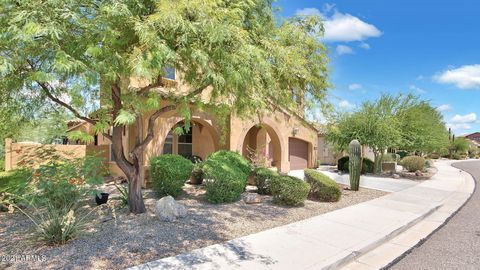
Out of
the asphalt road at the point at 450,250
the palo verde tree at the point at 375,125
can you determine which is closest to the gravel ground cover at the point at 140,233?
the asphalt road at the point at 450,250

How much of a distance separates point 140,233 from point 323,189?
6.26 meters

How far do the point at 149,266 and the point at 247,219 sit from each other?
3407mm

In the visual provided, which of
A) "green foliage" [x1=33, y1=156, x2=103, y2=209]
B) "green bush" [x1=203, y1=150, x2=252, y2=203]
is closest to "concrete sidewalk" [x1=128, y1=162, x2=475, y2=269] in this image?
"green bush" [x1=203, y1=150, x2=252, y2=203]

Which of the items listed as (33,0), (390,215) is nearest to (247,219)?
(390,215)

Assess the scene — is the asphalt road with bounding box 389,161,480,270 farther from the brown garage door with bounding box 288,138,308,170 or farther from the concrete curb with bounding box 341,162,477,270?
the brown garage door with bounding box 288,138,308,170

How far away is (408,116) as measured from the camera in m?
20.2

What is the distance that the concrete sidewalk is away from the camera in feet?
16.2

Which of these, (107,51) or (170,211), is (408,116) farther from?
(107,51)

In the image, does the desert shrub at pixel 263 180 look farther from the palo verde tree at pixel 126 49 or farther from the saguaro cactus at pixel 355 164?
the palo verde tree at pixel 126 49

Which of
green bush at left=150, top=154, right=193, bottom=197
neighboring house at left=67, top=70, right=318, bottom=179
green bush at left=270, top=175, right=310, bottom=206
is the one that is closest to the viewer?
green bush at left=270, top=175, right=310, bottom=206

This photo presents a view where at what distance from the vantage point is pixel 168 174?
938 centimetres

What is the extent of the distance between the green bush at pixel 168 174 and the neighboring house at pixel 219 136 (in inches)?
85.2

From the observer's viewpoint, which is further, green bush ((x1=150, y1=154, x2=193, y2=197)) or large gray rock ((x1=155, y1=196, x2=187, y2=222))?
green bush ((x1=150, y1=154, x2=193, y2=197))

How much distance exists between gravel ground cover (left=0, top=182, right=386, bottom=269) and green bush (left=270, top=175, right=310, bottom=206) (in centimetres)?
25
